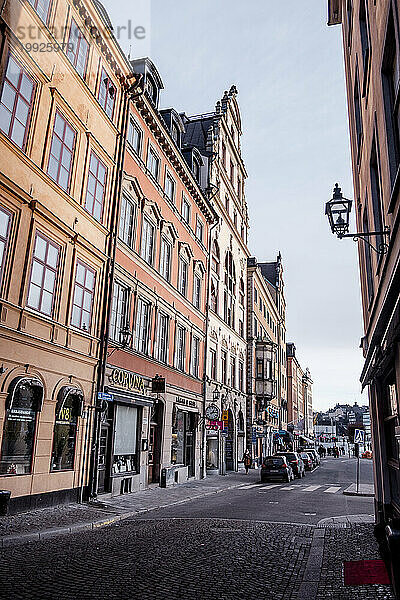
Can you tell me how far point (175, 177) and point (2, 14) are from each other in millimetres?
15525

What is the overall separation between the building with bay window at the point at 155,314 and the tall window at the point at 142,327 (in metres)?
0.04

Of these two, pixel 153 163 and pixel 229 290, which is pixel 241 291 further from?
pixel 153 163

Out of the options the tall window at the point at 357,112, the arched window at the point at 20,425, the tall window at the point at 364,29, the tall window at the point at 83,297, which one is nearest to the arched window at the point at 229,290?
the tall window at the point at 83,297

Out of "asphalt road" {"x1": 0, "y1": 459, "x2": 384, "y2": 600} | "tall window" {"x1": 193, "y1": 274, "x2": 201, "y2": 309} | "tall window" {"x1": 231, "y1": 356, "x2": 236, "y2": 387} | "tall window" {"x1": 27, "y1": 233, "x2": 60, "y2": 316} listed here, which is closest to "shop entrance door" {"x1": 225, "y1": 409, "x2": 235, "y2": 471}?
"tall window" {"x1": 231, "y1": 356, "x2": 236, "y2": 387}

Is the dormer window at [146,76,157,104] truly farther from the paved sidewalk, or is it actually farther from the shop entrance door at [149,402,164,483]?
the paved sidewalk

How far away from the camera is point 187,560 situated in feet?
29.2

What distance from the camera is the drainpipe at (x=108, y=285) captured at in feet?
57.5

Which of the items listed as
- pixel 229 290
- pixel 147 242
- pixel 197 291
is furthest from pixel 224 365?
pixel 147 242

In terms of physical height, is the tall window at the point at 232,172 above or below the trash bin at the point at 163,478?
above

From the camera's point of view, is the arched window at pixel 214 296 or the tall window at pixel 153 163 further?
the arched window at pixel 214 296

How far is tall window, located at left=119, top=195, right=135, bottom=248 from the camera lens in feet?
69.4

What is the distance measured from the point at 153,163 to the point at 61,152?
9034 mm

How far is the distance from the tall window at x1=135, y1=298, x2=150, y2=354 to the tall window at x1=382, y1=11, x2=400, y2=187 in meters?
16.0

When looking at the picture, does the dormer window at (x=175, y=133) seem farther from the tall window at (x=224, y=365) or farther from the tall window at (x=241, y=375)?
the tall window at (x=241, y=375)
